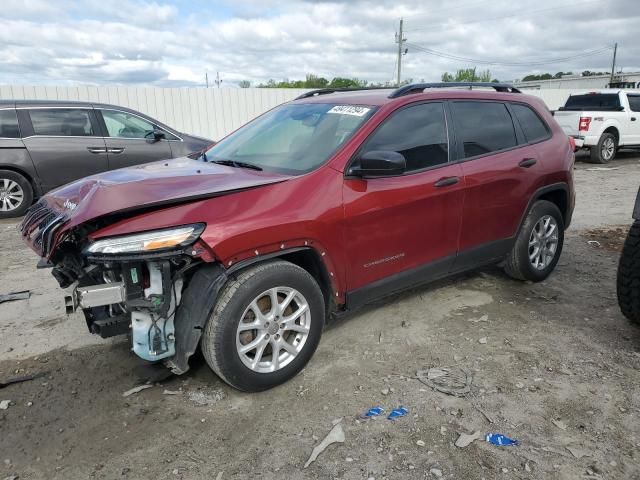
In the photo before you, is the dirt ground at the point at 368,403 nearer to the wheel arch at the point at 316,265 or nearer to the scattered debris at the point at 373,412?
the scattered debris at the point at 373,412

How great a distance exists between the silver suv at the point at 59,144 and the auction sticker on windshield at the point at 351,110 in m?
5.42

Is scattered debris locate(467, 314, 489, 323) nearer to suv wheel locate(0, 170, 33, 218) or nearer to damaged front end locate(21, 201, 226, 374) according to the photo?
damaged front end locate(21, 201, 226, 374)

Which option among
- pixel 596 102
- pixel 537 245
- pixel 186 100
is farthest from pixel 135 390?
pixel 596 102

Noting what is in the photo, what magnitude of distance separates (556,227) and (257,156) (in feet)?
9.76

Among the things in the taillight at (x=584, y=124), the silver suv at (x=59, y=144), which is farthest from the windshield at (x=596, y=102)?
the silver suv at (x=59, y=144)

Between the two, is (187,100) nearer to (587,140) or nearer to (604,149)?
(587,140)

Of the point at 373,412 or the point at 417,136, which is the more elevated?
the point at 417,136

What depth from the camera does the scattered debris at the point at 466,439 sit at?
257 cm

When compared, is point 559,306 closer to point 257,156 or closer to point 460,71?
point 257,156

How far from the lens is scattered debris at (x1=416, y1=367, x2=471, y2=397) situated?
304cm

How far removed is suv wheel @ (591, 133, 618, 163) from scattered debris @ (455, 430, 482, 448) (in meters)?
13.1

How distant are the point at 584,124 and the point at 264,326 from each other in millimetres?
13173

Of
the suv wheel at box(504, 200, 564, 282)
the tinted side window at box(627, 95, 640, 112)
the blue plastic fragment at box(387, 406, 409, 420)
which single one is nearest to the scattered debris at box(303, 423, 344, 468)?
the blue plastic fragment at box(387, 406, 409, 420)

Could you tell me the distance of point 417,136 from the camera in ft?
12.0
